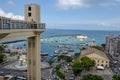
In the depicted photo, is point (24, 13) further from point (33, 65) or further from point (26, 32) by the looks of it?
point (33, 65)

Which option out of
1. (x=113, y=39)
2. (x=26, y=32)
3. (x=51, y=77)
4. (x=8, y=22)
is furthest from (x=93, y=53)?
(x=8, y=22)

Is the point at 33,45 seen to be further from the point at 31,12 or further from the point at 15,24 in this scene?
the point at 15,24

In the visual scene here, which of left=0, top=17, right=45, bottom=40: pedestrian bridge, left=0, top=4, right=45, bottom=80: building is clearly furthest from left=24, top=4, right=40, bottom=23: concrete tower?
left=0, top=17, right=45, bottom=40: pedestrian bridge

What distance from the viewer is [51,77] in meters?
39.8

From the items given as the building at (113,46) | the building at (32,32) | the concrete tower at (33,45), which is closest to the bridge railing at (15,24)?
the building at (32,32)

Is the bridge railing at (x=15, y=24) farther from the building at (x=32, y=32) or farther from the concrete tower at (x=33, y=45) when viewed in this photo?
the concrete tower at (x=33, y=45)

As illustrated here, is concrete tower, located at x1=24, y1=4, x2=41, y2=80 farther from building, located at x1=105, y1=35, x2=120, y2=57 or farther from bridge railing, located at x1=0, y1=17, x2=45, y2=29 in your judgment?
building, located at x1=105, y1=35, x2=120, y2=57

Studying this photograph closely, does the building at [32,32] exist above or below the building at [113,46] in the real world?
above

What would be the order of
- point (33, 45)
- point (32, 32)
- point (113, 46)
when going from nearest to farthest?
point (32, 32), point (33, 45), point (113, 46)

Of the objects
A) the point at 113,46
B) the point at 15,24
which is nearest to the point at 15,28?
the point at 15,24

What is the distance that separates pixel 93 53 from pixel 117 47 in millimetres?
23410

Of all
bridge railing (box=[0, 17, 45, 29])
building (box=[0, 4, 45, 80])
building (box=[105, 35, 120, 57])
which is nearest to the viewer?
bridge railing (box=[0, 17, 45, 29])

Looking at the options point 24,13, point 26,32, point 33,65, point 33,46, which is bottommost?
point 33,65

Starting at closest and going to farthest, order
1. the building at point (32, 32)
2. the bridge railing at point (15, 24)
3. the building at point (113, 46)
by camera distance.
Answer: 1. the bridge railing at point (15, 24)
2. the building at point (32, 32)
3. the building at point (113, 46)
